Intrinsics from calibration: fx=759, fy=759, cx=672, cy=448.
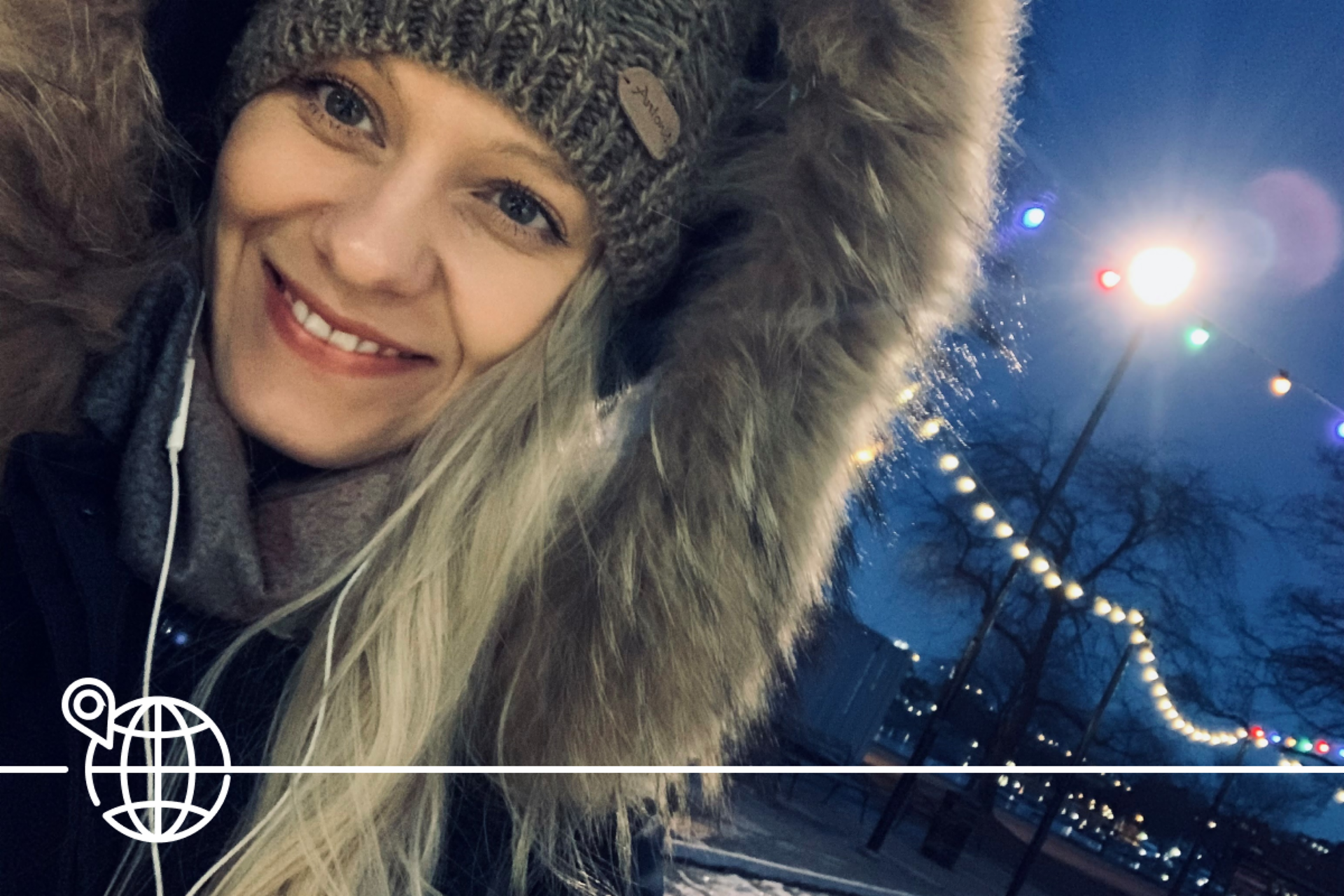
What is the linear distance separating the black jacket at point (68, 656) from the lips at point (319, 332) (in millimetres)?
157

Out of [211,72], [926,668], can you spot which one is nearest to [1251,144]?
[926,668]

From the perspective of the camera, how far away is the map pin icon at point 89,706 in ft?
1.55

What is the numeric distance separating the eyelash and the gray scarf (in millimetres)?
179

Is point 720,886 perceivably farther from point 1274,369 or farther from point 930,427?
point 1274,369

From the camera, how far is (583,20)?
1.90 feet

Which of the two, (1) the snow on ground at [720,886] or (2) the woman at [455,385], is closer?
(2) the woman at [455,385]

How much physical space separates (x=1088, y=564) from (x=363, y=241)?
906 millimetres

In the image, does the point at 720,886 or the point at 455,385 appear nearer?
the point at 455,385

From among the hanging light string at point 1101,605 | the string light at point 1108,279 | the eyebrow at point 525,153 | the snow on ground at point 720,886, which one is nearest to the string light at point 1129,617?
the hanging light string at point 1101,605

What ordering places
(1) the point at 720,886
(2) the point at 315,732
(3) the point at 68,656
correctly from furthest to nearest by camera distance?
1. (1) the point at 720,886
2. (2) the point at 315,732
3. (3) the point at 68,656

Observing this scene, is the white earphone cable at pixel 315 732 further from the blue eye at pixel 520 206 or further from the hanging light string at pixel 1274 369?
the hanging light string at pixel 1274 369

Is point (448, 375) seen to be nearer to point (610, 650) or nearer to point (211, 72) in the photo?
A: point (610, 650)

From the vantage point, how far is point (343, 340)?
0.58 m

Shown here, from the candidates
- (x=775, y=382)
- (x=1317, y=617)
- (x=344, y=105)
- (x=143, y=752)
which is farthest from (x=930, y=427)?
(x=143, y=752)
